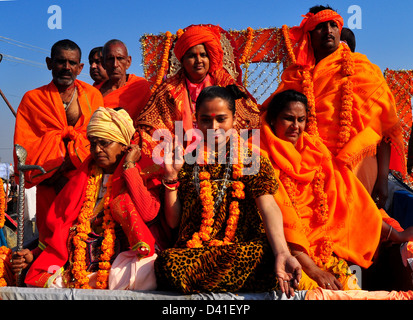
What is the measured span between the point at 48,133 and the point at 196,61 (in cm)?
163

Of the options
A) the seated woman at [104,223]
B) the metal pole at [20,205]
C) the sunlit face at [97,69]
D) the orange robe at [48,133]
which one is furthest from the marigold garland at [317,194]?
the sunlit face at [97,69]

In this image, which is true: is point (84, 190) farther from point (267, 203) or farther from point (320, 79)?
point (320, 79)

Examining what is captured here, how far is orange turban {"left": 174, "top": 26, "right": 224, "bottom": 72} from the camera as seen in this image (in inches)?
155

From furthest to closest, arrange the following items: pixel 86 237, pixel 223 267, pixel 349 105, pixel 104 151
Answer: pixel 349 105, pixel 104 151, pixel 86 237, pixel 223 267

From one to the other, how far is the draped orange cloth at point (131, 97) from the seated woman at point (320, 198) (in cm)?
212

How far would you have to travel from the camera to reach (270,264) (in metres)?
2.58

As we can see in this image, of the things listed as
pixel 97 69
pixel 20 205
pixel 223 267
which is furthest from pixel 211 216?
pixel 97 69

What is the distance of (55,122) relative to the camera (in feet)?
13.7

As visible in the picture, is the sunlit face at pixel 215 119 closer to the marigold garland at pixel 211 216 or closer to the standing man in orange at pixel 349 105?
the marigold garland at pixel 211 216

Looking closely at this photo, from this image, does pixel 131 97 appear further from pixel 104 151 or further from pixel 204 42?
pixel 104 151

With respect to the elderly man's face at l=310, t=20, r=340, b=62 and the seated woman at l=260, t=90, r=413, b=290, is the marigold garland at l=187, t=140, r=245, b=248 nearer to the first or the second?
the seated woman at l=260, t=90, r=413, b=290

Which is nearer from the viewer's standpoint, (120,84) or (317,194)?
(317,194)

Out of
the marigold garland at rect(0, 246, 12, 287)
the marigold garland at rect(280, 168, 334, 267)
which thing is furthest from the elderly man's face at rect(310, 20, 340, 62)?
the marigold garland at rect(0, 246, 12, 287)
